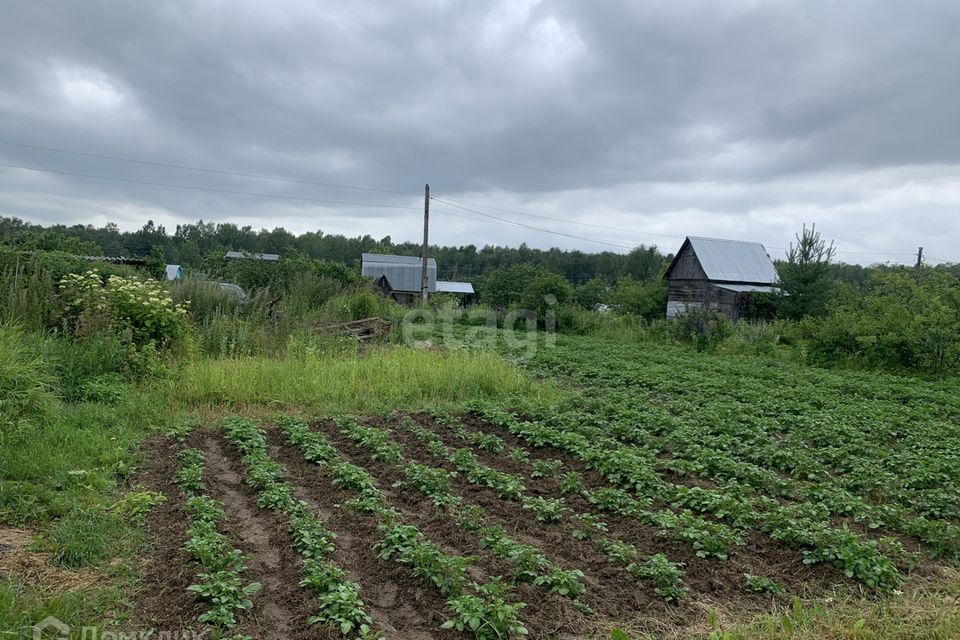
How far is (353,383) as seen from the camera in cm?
806

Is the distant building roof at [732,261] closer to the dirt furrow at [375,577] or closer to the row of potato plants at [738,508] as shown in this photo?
the row of potato plants at [738,508]

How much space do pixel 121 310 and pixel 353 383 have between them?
3.34m

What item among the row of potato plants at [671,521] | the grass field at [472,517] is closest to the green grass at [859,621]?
the grass field at [472,517]

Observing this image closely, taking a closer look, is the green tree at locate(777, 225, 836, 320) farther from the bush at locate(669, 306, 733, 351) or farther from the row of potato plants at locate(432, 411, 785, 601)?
the row of potato plants at locate(432, 411, 785, 601)

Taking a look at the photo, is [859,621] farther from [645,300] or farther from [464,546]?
[645,300]

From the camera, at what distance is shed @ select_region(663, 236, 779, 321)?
25.5 m

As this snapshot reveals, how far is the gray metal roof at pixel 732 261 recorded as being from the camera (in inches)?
1059

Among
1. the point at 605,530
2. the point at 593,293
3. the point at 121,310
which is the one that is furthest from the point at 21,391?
the point at 593,293

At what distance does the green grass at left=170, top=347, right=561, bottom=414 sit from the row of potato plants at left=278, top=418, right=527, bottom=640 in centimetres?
258

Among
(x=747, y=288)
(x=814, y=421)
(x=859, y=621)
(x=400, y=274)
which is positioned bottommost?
(x=859, y=621)

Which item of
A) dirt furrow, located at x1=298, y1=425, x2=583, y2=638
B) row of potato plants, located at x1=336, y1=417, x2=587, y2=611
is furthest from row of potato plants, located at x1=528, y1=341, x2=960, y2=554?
dirt furrow, located at x1=298, y1=425, x2=583, y2=638

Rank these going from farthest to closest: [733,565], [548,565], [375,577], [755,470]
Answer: [755,470] < [733,565] < [548,565] < [375,577]

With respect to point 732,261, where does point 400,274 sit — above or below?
below

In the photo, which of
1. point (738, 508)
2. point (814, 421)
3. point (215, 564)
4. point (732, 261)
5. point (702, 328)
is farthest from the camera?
point (732, 261)
